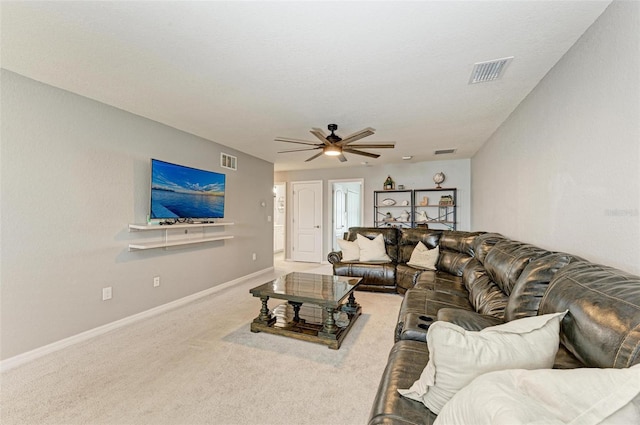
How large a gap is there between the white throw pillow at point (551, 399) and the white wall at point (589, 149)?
1.09 meters

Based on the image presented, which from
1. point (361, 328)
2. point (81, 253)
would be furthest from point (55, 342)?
point (361, 328)

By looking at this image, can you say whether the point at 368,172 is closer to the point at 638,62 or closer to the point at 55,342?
the point at 638,62

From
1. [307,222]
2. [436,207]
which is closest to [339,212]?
[307,222]

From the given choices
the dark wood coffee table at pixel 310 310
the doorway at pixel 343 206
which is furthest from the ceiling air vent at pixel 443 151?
the dark wood coffee table at pixel 310 310

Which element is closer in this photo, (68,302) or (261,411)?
(261,411)

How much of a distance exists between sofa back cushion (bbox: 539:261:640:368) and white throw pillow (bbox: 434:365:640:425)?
0.29 metres

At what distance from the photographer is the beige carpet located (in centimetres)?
171

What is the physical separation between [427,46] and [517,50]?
0.66m

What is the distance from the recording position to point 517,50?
197 cm

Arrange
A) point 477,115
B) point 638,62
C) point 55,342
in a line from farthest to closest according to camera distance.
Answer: point 477,115 < point 55,342 < point 638,62

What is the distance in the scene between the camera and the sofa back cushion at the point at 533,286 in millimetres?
1491

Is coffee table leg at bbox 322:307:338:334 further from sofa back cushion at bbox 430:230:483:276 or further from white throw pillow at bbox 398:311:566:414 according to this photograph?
sofa back cushion at bbox 430:230:483:276

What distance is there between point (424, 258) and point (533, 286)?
2.54 meters

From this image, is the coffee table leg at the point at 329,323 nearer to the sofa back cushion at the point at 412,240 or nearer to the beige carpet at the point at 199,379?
the beige carpet at the point at 199,379
